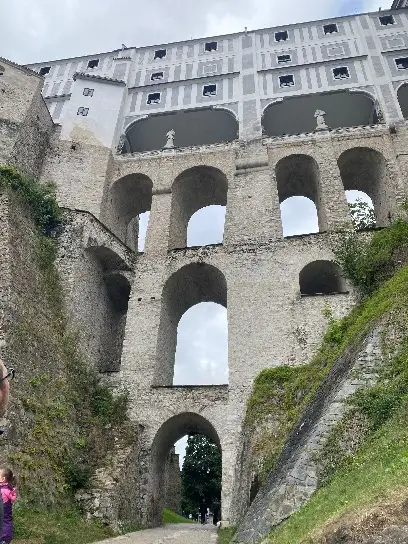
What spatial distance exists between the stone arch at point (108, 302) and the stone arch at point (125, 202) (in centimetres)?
317

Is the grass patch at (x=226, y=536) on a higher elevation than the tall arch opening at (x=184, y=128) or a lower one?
lower

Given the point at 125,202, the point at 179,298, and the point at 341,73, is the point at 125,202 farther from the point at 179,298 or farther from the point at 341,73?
the point at 341,73

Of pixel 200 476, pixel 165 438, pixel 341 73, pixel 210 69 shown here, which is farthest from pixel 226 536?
pixel 210 69

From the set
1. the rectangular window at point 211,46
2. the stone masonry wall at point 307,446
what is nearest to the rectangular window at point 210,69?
the rectangular window at point 211,46

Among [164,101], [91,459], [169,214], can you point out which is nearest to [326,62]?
[164,101]

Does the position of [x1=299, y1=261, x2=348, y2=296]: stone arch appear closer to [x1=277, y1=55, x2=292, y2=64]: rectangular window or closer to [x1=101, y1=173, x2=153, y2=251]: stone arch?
[x1=101, y1=173, x2=153, y2=251]: stone arch

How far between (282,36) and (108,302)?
2129cm

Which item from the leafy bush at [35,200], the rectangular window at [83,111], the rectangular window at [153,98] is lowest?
the leafy bush at [35,200]

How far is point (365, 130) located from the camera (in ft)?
73.3

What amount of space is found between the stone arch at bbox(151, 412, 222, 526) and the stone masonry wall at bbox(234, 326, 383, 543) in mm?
6419

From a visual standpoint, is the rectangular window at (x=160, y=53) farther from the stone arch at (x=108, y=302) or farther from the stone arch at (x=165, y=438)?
the stone arch at (x=165, y=438)

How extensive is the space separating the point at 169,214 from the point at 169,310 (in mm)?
4751

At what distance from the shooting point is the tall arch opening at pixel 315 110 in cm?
2512

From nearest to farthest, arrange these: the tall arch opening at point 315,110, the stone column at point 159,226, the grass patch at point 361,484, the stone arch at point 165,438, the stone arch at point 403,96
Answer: the grass patch at point 361,484 → the stone arch at point 165,438 → the stone column at point 159,226 → the stone arch at point 403,96 → the tall arch opening at point 315,110
